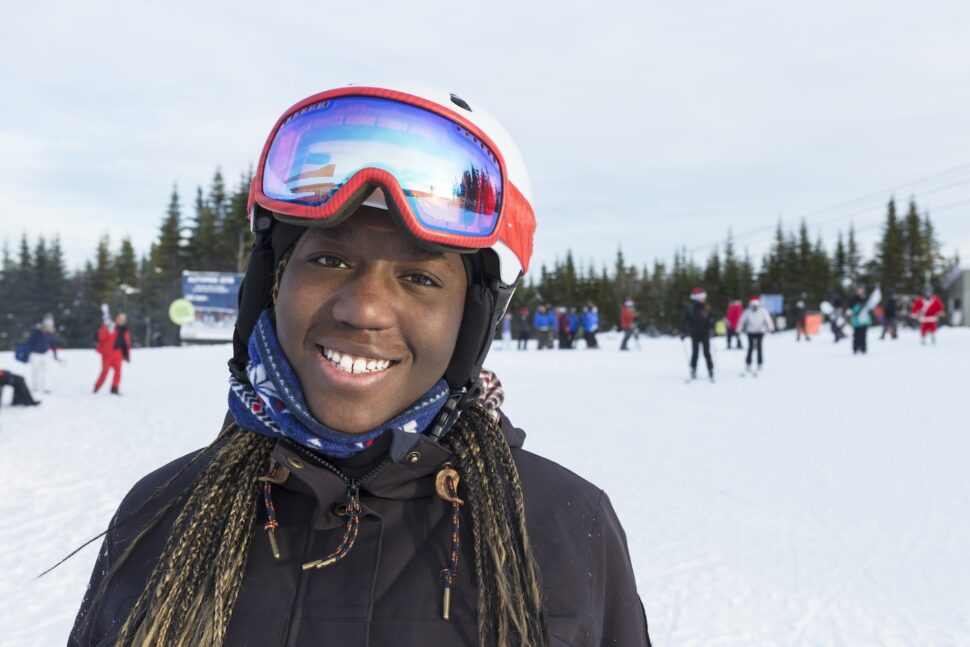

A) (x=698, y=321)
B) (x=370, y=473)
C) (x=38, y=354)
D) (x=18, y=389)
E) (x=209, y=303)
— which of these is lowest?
(x=18, y=389)

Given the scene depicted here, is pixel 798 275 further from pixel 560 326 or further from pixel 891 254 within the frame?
pixel 560 326

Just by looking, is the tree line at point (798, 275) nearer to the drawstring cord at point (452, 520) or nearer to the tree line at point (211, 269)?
the tree line at point (211, 269)

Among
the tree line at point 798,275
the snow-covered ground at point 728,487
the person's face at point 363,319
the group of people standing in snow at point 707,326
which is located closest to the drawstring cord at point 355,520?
the person's face at point 363,319

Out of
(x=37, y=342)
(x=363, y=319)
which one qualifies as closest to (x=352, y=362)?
(x=363, y=319)

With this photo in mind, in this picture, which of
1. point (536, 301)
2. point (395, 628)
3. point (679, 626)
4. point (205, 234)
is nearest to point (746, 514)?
point (679, 626)

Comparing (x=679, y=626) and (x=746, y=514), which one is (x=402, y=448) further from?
(x=746, y=514)

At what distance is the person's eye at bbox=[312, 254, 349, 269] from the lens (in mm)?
1394

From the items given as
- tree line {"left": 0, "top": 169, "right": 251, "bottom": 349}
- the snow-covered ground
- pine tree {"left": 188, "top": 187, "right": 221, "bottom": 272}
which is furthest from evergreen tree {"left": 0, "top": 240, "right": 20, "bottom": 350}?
the snow-covered ground

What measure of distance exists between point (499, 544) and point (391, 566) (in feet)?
0.70

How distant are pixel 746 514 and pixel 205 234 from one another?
2105 inches

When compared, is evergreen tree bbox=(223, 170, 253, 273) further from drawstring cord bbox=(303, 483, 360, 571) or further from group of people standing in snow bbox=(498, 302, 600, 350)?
drawstring cord bbox=(303, 483, 360, 571)

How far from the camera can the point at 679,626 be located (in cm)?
382

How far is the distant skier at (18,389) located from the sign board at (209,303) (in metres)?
22.3

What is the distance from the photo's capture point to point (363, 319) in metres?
1.32
